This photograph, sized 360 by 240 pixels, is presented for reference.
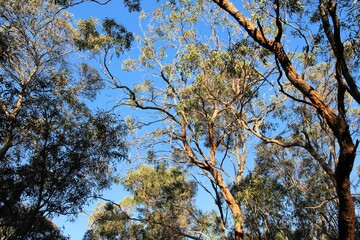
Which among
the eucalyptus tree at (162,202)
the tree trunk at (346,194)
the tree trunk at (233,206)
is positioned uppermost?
the eucalyptus tree at (162,202)

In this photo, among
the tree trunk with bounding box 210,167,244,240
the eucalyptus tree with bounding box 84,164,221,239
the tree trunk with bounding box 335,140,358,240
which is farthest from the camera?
the eucalyptus tree with bounding box 84,164,221,239

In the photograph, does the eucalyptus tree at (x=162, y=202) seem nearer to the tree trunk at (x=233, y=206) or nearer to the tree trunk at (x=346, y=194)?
the tree trunk at (x=233, y=206)

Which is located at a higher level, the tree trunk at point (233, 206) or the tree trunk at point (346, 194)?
the tree trunk at point (233, 206)

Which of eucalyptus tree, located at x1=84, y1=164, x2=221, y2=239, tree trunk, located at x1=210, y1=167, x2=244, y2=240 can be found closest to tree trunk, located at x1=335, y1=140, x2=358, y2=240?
tree trunk, located at x1=210, y1=167, x2=244, y2=240

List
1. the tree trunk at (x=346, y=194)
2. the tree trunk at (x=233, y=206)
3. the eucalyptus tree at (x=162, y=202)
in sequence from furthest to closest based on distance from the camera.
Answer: the eucalyptus tree at (x=162, y=202)
the tree trunk at (x=233, y=206)
the tree trunk at (x=346, y=194)

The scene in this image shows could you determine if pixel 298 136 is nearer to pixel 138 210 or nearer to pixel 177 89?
pixel 177 89

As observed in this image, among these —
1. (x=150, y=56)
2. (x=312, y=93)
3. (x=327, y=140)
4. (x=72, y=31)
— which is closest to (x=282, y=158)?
(x=327, y=140)

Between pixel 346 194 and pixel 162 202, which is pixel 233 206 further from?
pixel 162 202

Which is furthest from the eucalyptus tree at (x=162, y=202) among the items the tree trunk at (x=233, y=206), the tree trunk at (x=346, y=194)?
the tree trunk at (x=346, y=194)

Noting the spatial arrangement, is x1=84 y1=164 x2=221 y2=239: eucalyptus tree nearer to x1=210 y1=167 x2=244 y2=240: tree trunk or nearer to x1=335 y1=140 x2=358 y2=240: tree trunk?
x1=210 y1=167 x2=244 y2=240: tree trunk

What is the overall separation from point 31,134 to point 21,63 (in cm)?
393

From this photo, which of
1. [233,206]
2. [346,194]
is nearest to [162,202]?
[233,206]

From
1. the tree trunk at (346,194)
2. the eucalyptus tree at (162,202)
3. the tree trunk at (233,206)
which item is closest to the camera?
the tree trunk at (346,194)

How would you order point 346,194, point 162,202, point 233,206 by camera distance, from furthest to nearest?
point 162,202 < point 233,206 < point 346,194
